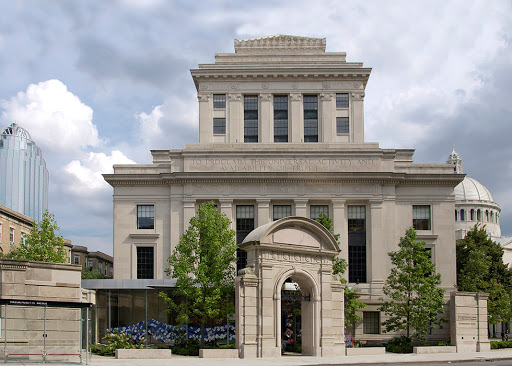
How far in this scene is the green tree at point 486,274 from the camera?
65.0 metres

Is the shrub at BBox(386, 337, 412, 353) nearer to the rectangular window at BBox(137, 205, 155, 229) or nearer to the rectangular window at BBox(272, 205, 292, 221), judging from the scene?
the rectangular window at BBox(272, 205, 292, 221)

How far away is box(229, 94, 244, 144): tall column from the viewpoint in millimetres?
70625

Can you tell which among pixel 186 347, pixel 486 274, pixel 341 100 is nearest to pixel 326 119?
pixel 341 100

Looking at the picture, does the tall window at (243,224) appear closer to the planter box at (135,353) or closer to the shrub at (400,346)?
the shrub at (400,346)

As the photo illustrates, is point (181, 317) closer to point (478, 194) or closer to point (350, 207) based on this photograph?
point (350, 207)

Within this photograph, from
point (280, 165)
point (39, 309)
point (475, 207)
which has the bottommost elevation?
point (39, 309)

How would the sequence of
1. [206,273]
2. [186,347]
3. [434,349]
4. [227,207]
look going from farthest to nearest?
[227,207], [206,273], [434,349], [186,347]

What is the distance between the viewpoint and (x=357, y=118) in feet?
233

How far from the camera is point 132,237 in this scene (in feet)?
203

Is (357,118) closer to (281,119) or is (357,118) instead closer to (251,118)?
(281,119)

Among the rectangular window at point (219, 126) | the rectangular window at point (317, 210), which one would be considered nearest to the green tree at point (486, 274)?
the rectangular window at point (317, 210)

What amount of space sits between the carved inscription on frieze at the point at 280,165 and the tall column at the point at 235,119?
8.88 m

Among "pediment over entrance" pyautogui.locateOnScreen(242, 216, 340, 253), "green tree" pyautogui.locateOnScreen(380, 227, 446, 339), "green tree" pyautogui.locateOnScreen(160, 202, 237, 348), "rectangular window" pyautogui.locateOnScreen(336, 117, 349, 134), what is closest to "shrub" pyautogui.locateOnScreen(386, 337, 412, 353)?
"green tree" pyautogui.locateOnScreen(380, 227, 446, 339)

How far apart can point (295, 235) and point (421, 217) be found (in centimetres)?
2642
